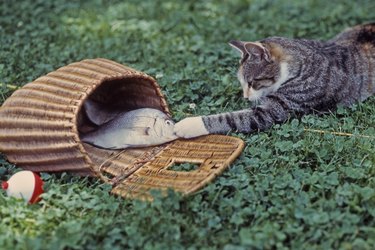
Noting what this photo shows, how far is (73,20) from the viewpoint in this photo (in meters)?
6.14

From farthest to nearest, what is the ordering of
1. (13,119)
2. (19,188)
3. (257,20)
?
(257,20), (13,119), (19,188)

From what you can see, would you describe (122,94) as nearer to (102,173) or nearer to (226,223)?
(102,173)

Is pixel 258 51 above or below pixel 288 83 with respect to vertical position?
above

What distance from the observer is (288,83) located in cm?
412

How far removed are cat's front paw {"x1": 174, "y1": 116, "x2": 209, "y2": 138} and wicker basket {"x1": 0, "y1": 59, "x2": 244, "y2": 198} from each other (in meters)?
0.04

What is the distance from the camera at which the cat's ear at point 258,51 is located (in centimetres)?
414

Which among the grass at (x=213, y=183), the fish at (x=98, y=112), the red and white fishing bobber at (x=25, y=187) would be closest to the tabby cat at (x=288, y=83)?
the grass at (x=213, y=183)

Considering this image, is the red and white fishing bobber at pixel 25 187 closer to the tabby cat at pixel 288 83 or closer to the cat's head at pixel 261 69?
the tabby cat at pixel 288 83

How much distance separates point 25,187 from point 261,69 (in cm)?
166

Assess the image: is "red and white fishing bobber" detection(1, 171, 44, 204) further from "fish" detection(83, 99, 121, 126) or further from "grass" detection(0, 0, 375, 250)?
"fish" detection(83, 99, 121, 126)

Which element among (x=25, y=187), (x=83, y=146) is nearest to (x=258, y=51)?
(x=83, y=146)

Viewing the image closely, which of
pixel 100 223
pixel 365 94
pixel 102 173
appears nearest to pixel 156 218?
pixel 100 223

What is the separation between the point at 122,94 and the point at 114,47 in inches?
52.3

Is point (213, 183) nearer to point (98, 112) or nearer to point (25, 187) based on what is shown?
point (25, 187)
